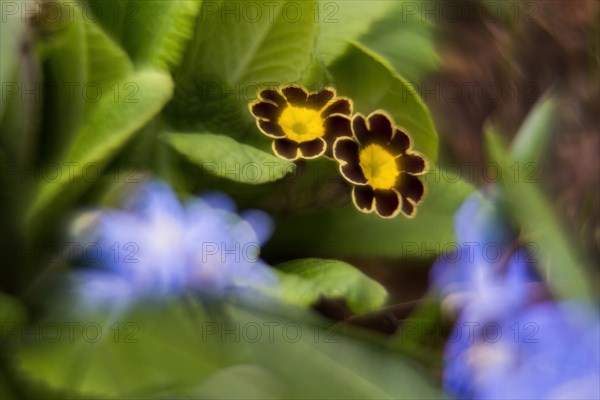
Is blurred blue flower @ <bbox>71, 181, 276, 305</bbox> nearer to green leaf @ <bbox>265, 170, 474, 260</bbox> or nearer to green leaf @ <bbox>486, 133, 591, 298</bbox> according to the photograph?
green leaf @ <bbox>265, 170, 474, 260</bbox>

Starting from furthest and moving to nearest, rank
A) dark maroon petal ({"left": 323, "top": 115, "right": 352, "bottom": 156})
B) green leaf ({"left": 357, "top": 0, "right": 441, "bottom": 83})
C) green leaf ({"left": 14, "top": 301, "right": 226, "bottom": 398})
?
1. green leaf ({"left": 357, "top": 0, "right": 441, "bottom": 83})
2. dark maroon petal ({"left": 323, "top": 115, "right": 352, "bottom": 156})
3. green leaf ({"left": 14, "top": 301, "right": 226, "bottom": 398})

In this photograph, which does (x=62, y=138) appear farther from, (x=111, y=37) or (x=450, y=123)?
(x=450, y=123)

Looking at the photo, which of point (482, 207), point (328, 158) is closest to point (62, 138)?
point (328, 158)

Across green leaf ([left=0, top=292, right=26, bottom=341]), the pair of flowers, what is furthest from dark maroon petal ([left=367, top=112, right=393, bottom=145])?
green leaf ([left=0, top=292, right=26, bottom=341])

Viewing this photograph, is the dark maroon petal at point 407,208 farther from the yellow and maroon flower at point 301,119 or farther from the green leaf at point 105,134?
the green leaf at point 105,134

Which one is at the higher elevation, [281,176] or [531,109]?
[531,109]

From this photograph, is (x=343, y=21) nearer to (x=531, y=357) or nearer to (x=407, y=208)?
(x=407, y=208)

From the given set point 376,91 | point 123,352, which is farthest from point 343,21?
point 123,352
